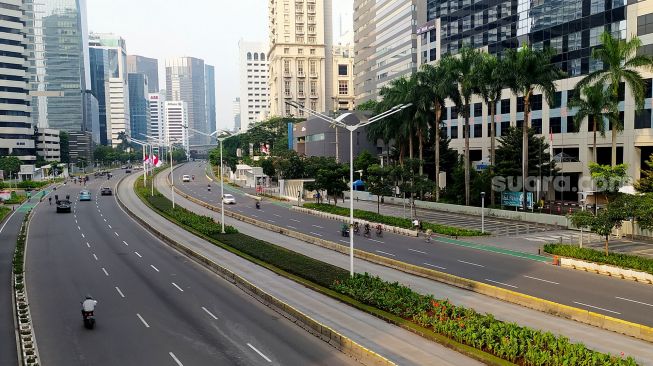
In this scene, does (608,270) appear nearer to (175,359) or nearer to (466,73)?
(175,359)

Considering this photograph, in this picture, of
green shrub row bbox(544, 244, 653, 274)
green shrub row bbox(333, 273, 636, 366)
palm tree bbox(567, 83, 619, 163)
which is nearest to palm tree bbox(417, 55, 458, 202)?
palm tree bbox(567, 83, 619, 163)

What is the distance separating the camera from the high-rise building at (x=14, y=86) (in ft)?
490

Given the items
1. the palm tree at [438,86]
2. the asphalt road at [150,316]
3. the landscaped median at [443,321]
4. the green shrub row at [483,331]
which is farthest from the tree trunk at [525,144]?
the asphalt road at [150,316]

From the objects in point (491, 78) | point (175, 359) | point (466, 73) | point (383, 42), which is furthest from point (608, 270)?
point (383, 42)

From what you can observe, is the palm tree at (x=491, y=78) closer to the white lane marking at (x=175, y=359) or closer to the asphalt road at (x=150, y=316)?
the asphalt road at (x=150, y=316)

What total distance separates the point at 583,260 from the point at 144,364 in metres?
29.0

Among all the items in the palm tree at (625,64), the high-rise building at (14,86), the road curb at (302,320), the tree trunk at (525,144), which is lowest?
the road curb at (302,320)

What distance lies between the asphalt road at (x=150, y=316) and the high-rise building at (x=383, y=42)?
82.9m

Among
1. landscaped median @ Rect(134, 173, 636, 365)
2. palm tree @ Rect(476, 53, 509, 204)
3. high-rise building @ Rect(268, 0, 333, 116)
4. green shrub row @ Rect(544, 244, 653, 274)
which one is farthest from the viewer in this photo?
high-rise building @ Rect(268, 0, 333, 116)

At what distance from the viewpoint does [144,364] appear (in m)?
19.5

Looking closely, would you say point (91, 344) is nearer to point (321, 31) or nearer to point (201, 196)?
point (201, 196)

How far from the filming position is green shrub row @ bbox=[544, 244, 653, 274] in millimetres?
33594

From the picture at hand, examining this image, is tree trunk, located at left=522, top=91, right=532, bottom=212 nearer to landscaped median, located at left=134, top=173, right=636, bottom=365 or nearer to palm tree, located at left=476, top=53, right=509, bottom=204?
palm tree, located at left=476, top=53, right=509, bottom=204

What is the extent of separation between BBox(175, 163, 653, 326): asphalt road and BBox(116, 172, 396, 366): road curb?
42.4ft
